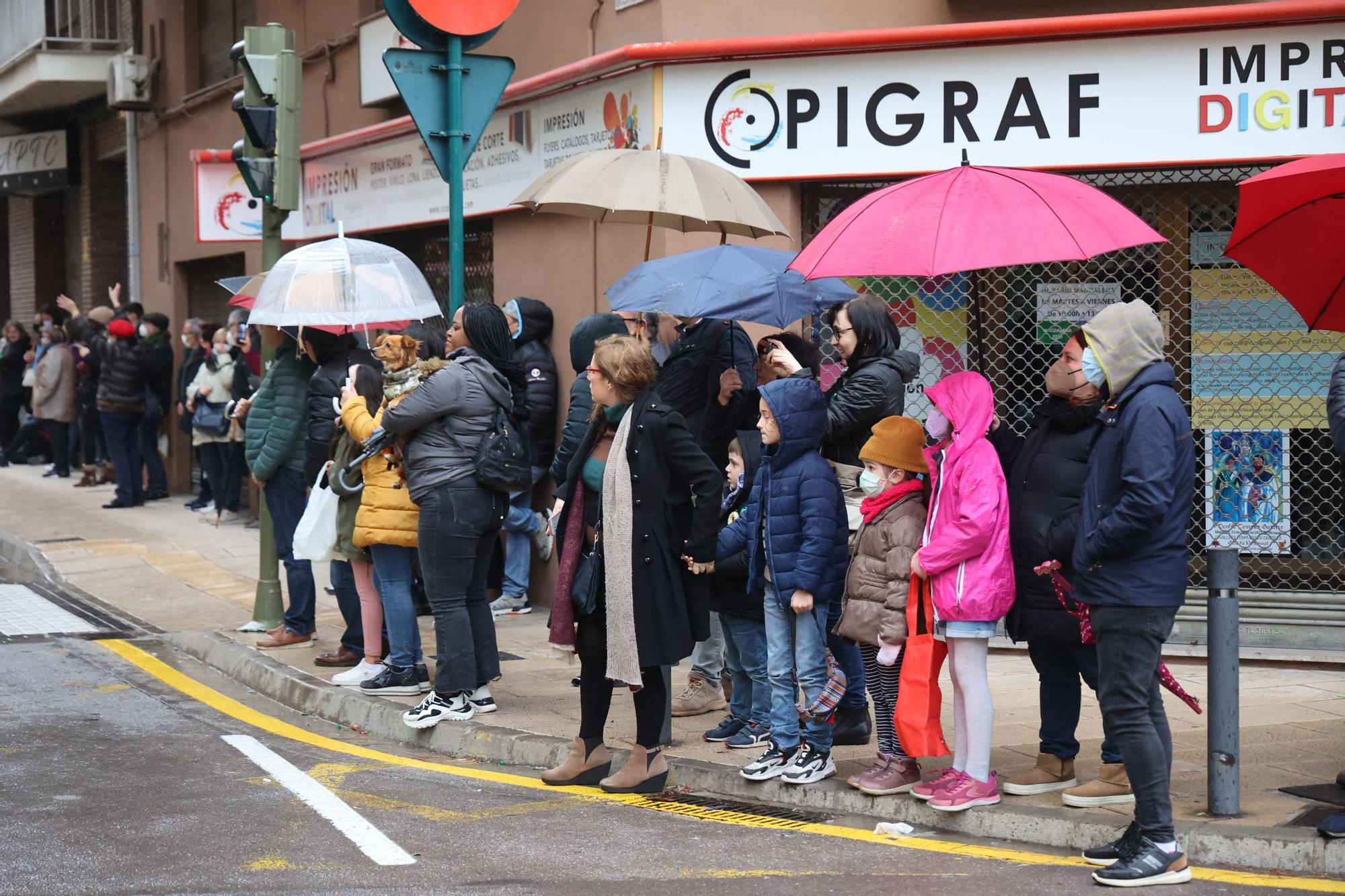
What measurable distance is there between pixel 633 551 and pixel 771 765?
40.1 inches

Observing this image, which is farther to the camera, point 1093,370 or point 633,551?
point 633,551

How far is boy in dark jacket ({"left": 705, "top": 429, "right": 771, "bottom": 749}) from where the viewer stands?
6.68 m

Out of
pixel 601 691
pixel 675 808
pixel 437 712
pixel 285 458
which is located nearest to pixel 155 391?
pixel 285 458

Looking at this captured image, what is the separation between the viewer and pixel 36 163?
20.7 m

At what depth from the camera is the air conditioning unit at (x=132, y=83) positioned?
17.6m

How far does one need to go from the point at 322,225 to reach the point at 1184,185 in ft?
25.7

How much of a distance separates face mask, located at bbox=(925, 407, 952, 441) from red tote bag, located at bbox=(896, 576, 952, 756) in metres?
0.54

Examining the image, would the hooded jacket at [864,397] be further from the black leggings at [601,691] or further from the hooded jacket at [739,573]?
the black leggings at [601,691]

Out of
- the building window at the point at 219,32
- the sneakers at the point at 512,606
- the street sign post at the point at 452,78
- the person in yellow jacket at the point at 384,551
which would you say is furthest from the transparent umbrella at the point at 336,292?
the building window at the point at 219,32

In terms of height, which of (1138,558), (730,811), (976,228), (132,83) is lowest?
(730,811)

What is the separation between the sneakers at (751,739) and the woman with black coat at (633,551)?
54 cm

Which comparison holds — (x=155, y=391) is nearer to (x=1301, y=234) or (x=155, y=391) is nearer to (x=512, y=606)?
(x=512, y=606)

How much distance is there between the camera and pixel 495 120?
11.2 metres

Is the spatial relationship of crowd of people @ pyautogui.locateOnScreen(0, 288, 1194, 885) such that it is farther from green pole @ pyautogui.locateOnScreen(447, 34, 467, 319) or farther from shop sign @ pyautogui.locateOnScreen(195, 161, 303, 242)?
shop sign @ pyautogui.locateOnScreen(195, 161, 303, 242)
